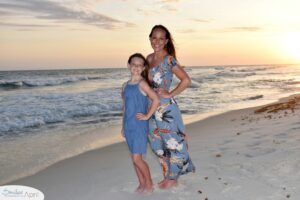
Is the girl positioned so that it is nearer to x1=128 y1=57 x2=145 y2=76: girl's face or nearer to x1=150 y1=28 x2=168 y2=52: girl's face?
x1=128 y1=57 x2=145 y2=76: girl's face

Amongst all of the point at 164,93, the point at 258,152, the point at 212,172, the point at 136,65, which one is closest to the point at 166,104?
the point at 164,93

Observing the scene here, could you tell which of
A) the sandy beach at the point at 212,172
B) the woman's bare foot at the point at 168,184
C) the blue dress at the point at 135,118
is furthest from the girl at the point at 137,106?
A: the sandy beach at the point at 212,172

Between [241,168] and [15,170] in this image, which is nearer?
[241,168]

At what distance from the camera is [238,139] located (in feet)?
22.4

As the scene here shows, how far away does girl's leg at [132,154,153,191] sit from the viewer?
4.43m

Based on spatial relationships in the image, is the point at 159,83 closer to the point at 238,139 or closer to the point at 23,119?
the point at 238,139

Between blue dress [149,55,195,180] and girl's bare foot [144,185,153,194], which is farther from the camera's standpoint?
girl's bare foot [144,185,153,194]

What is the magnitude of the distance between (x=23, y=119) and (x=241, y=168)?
28.2 ft

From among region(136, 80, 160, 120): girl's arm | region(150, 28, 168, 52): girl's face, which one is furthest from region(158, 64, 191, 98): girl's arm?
region(150, 28, 168, 52): girl's face

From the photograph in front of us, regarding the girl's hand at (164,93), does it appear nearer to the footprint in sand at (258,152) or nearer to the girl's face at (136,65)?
the girl's face at (136,65)

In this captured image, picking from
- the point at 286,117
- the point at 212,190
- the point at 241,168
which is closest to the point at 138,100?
Answer: the point at 212,190

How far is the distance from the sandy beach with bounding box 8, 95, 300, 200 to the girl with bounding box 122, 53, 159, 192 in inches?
27.4

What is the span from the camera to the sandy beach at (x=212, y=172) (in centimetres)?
449

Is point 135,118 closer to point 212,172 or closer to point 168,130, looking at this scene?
point 168,130
